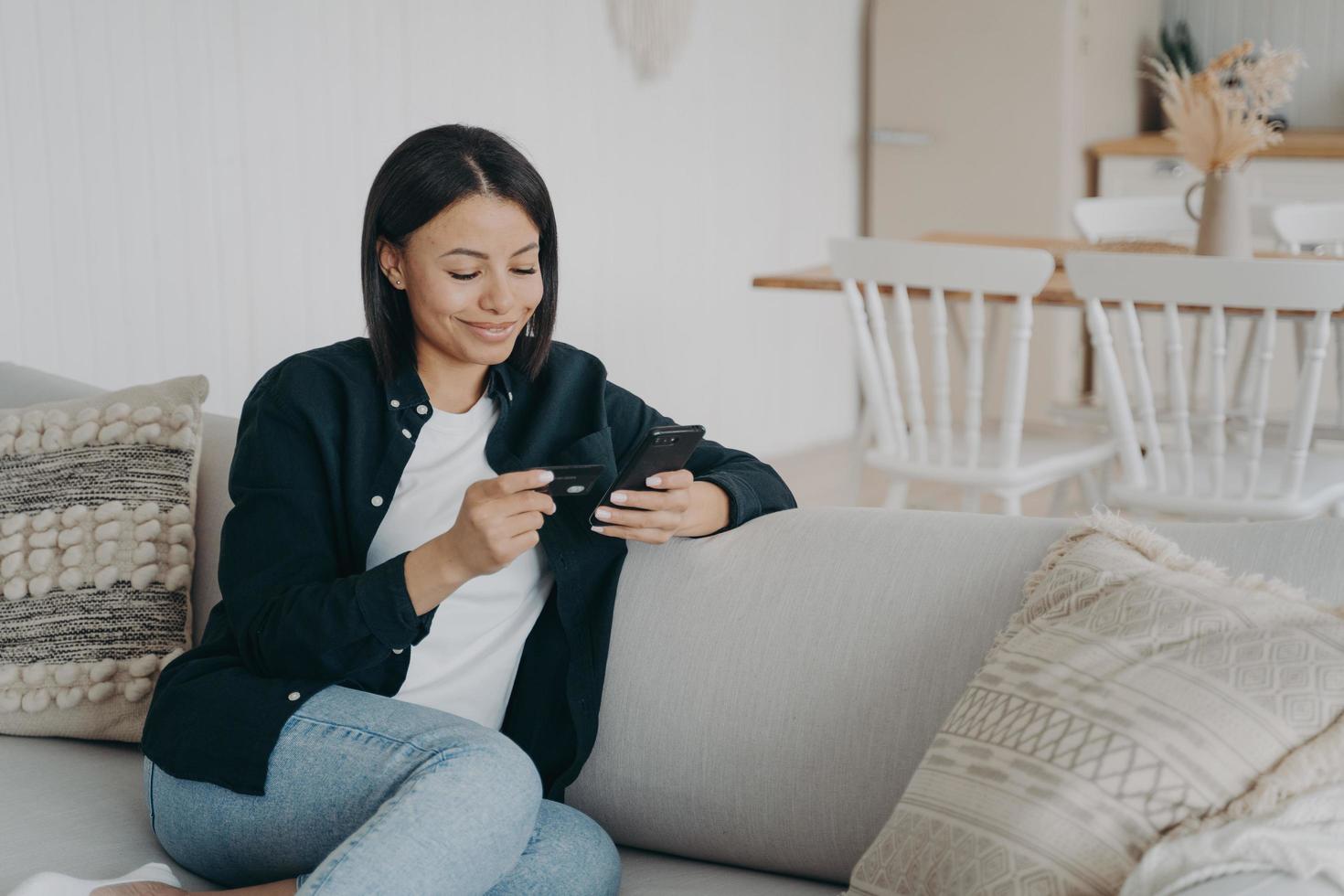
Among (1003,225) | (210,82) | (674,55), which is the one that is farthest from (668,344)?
(210,82)

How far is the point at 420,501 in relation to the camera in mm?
1578

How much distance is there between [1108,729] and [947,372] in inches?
75.9

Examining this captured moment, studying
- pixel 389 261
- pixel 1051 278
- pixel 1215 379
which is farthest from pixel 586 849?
pixel 1051 278

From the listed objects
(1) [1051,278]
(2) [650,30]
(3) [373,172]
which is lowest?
(1) [1051,278]

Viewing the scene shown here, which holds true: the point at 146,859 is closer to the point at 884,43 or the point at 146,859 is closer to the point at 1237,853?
the point at 1237,853

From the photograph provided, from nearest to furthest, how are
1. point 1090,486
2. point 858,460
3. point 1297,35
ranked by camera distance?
point 1090,486, point 858,460, point 1297,35

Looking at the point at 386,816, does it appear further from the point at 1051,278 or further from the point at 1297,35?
the point at 1297,35

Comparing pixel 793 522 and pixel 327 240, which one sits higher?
pixel 327 240

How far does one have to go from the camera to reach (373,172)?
10.9 feet

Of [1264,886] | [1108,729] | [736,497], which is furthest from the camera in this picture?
[736,497]

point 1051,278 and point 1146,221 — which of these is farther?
point 1146,221

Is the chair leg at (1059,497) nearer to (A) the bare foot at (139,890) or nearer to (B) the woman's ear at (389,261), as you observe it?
(B) the woman's ear at (389,261)

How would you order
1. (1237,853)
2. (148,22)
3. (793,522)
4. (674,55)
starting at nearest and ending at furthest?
(1237,853)
(793,522)
(148,22)
(674,55)

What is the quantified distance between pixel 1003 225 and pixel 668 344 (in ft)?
4.20
